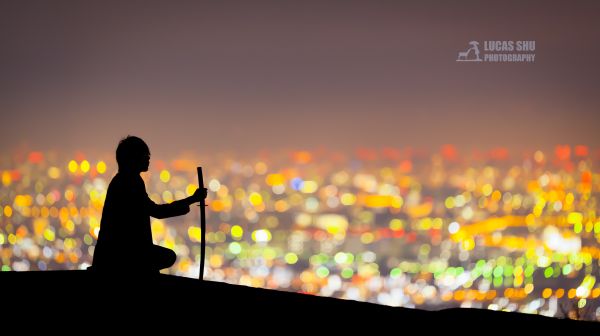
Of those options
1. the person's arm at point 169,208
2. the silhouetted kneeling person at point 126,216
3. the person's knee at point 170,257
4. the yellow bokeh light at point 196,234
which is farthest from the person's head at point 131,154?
the yellow bokeh light at point 196,234

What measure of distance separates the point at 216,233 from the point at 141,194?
126ft

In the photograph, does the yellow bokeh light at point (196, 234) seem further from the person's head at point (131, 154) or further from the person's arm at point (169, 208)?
the person's head at point (131, 154)

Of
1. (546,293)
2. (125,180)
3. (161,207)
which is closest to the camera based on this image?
(125,180)

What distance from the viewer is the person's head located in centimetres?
350

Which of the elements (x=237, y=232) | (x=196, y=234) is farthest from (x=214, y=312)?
(x=237, y=232)

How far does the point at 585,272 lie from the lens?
2902 centimetres

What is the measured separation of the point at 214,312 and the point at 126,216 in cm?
64

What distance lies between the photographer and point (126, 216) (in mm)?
3500

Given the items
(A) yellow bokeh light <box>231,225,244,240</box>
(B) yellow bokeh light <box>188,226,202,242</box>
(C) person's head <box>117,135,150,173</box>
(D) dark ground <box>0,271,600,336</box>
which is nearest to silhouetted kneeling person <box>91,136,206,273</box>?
(C) person's head <box>117,135,150,173</box>

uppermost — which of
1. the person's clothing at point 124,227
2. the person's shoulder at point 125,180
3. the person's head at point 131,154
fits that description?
the person's head at point 131,154

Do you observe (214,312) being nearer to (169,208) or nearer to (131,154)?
(169,208)

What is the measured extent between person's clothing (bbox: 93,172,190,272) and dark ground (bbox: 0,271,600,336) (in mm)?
97

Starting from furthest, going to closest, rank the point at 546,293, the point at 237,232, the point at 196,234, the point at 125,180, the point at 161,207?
the point at 237,232, the point at 546,293, the point at 196,234, the point at 161,207, the point at 125,180

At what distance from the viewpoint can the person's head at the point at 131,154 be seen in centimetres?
350
